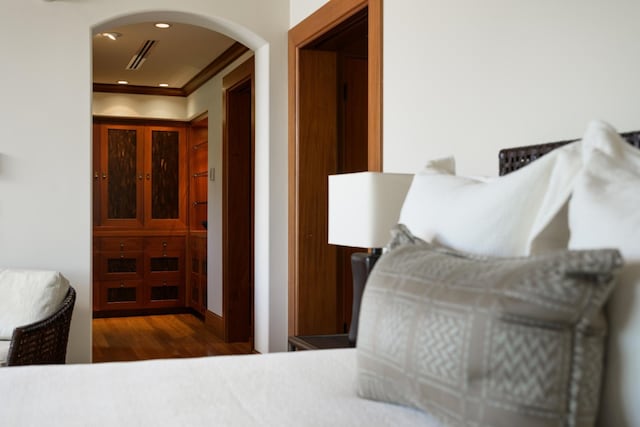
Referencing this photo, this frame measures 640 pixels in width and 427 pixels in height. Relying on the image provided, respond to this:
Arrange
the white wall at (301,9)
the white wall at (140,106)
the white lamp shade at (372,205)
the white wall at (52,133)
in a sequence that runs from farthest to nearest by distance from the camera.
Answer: the white wall at (140,106), the white wall at (301,9), the white wall at (52,133), the white lamp shade at (372,205)

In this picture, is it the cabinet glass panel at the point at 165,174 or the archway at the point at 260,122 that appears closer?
the archway at the point at 260,122

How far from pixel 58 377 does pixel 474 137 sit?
1.65 meters

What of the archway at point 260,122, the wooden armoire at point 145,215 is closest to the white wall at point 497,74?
the archway at point 260,122

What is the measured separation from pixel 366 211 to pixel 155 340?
417 centimetres

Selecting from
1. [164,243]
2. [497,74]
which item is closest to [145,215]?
[164,243]

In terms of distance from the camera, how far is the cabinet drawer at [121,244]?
737 cm

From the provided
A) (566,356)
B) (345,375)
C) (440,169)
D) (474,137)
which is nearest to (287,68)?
(474,137)

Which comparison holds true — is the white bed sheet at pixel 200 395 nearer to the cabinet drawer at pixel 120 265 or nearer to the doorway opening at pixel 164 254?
the doorway opening at pixel 164 254

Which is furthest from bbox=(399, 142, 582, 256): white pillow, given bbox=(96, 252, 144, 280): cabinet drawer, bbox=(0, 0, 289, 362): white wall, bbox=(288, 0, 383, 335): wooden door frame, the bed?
bbox=(96, 252, 144, 280): cabinet drawer

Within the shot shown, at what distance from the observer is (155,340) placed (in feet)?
19.8

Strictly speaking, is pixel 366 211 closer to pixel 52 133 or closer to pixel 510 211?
pixel 510 211

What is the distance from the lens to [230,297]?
19.4 ft

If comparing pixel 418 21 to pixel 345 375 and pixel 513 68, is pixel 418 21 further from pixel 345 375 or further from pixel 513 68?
pixel 345 375

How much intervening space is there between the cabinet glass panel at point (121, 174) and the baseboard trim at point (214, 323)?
169cm
